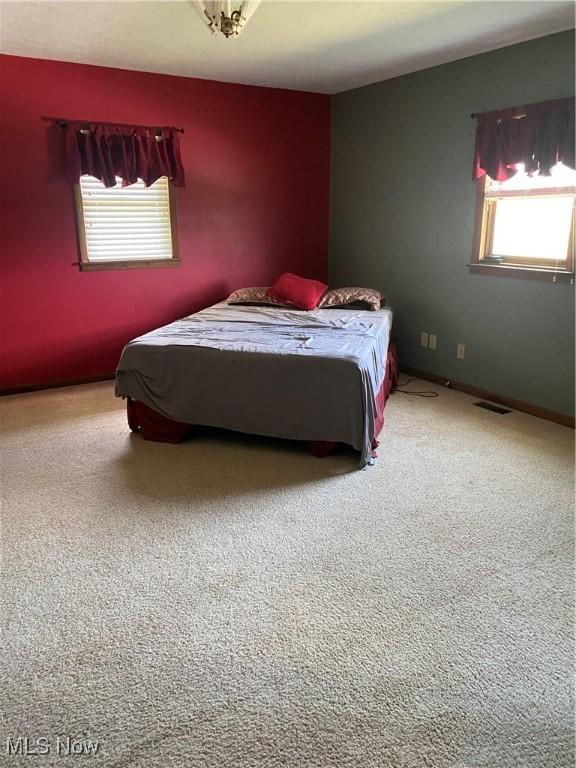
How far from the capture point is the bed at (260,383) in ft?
10.2

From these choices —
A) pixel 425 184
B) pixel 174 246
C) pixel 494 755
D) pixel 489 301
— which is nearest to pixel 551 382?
pixel 489 301

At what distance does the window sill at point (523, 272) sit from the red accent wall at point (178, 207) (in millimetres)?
1872

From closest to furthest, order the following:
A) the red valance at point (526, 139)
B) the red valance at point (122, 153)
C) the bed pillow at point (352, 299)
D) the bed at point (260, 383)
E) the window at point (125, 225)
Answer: the bed at point (260, 383), the red valance at point (526, 139), the red valance at point (122, 153), the window at point (125, 225), the bed pillow at point (352, 299)

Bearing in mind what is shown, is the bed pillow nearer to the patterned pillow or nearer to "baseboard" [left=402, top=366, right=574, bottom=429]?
the patterned pillow

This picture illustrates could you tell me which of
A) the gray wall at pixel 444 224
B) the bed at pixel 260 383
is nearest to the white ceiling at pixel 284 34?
the gray wall at pixel 444 224

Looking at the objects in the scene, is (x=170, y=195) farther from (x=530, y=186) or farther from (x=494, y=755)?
(x=494, y=755)

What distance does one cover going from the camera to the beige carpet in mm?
1562

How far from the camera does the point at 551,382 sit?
3766 mm

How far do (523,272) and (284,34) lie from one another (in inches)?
86.1

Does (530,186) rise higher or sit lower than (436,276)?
higher

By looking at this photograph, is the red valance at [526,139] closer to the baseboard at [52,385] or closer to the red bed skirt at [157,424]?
the red bed skirt at [157,424]

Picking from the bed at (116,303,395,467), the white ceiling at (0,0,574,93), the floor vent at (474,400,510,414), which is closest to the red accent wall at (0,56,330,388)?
the white ceiling at (0,0,574,93)

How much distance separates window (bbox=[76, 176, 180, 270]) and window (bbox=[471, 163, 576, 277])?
98.4 inches

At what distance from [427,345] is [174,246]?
2.30 m
